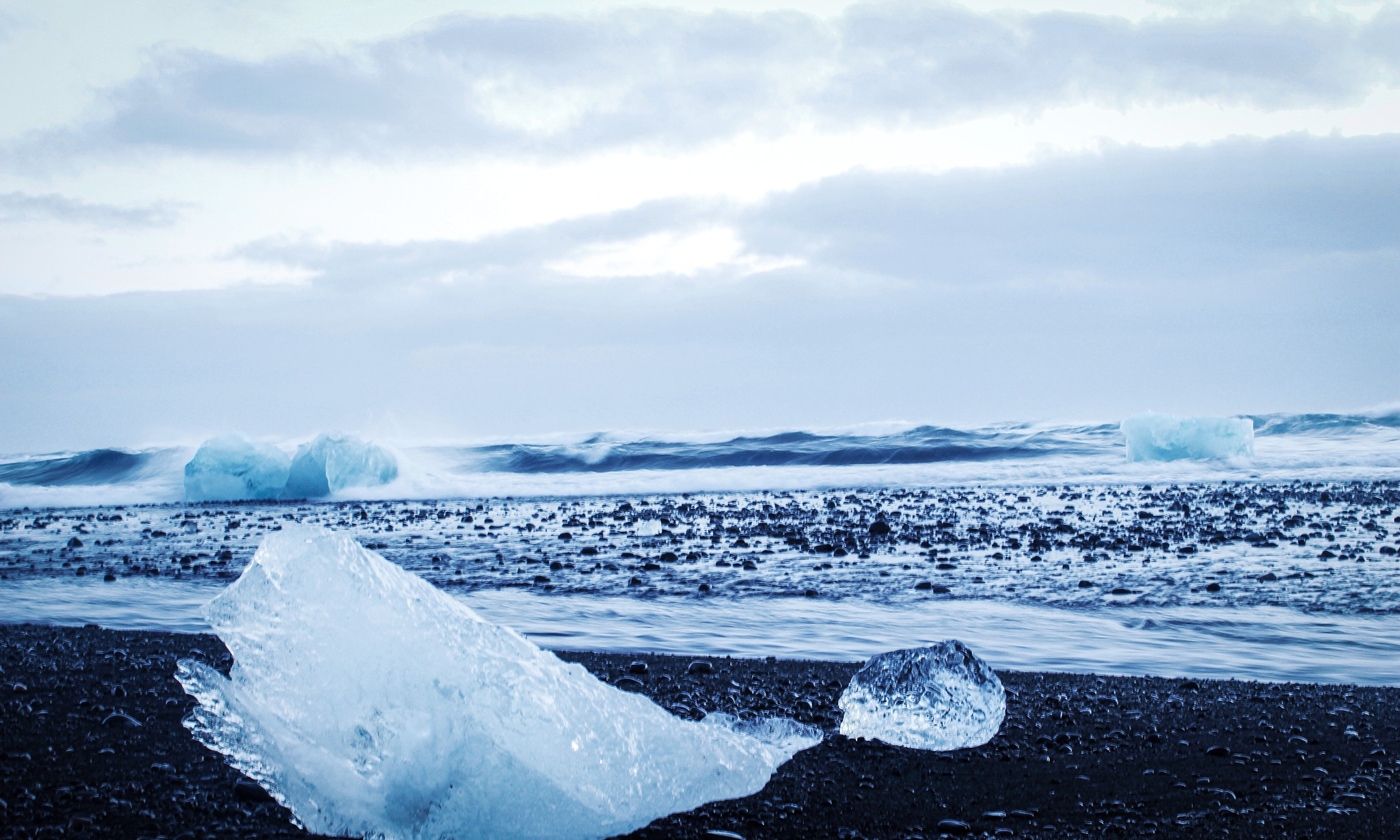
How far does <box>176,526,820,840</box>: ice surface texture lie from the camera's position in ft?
6.98

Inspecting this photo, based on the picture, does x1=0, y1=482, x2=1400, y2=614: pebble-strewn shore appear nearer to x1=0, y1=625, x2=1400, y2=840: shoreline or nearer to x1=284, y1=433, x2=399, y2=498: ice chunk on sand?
x1=0, y1=625, x2=1400, y2=840: shoreline

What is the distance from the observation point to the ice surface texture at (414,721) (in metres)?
2.13

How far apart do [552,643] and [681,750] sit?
2581 mm

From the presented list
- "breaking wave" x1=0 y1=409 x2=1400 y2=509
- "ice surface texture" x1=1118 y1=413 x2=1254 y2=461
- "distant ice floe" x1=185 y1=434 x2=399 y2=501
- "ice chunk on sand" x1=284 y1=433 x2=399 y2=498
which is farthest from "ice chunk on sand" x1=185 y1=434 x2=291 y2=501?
"ice surface texture" x1=1118 y1=413 x2=1254 y2=461

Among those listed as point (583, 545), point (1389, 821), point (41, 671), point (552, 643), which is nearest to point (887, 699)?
point (1389, 821)

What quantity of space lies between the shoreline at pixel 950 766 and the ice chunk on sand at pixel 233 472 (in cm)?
1343

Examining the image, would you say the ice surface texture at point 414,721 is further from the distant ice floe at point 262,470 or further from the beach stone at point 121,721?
the distant ice floe at point 262,470

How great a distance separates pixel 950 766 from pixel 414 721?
1.59 m

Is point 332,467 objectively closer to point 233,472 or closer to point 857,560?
point 233,472

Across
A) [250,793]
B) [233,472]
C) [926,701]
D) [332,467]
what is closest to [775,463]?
[332,467]

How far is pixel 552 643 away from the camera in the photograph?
4867 mm

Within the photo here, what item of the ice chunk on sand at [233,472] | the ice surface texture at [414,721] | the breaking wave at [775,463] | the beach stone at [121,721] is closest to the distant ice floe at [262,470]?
the ice chunk on sand at [233,472]

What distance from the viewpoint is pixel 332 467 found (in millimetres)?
16969

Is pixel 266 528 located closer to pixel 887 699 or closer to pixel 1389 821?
pixel 887 699
